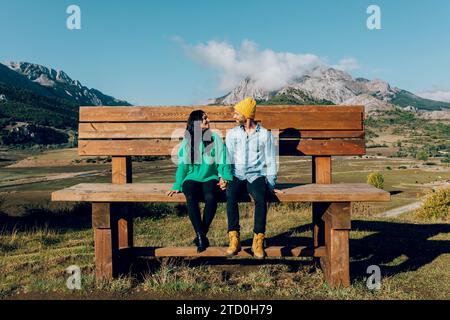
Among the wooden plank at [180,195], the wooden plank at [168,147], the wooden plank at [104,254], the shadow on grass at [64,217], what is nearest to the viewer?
the wooden plank at [180,195]

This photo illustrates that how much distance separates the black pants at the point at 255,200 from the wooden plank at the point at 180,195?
0.13 metres

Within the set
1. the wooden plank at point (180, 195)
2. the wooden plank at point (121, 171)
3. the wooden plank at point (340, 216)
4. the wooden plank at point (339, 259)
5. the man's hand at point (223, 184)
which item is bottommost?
the wooden plank at point (339, 259)

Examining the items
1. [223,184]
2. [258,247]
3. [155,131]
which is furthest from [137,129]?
[258,247]

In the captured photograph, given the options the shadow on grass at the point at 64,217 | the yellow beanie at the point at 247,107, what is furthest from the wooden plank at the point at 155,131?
the shadow on grass at the point at 64,217

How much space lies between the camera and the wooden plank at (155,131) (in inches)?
221

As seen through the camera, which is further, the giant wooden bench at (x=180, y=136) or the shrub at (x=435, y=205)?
the shrub at (x=435, y=205)

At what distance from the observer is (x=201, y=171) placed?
496 cm

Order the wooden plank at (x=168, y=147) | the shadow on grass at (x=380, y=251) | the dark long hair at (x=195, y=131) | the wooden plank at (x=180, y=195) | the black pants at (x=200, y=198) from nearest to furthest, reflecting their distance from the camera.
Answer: the wooden plank at (x=180, y=195) < the black pants at (x=200, y=198) < the dark long hair at (x=195, y=131) < the wooden plank at (x=168, y=147) < the shadow on grass at (x=380, y=251)

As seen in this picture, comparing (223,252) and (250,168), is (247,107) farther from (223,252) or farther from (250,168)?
(223,252)

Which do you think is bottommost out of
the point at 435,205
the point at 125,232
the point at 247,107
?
the point at 435,205

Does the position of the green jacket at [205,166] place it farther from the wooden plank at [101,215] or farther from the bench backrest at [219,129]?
the wooden plank at [101,215]

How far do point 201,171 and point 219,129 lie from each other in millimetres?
907
